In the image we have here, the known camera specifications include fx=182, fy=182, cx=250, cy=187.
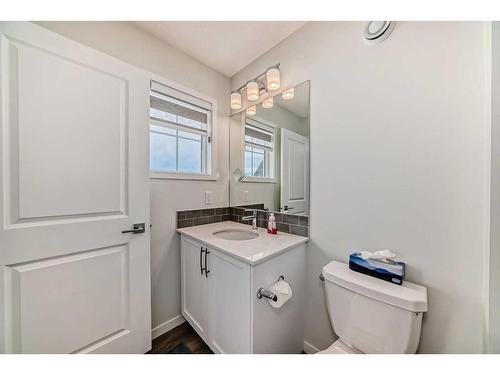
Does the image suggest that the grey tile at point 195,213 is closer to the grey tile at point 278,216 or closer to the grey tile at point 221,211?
the grey tile at point 221,211

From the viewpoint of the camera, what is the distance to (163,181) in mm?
1425

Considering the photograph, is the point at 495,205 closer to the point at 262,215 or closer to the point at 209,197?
the point at 262,215

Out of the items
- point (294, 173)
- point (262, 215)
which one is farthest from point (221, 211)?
point (294, 173)

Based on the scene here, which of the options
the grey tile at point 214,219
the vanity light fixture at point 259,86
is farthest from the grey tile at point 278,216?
the vanity light fixture at point 259,86

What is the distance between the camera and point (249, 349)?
0.92 metres

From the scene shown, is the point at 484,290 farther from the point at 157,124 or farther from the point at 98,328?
the point at 157,124

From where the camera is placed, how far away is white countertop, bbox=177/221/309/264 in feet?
3.15

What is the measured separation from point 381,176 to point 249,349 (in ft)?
3.66

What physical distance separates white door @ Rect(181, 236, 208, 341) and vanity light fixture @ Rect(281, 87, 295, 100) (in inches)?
48.4

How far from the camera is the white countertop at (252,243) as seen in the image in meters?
0.96

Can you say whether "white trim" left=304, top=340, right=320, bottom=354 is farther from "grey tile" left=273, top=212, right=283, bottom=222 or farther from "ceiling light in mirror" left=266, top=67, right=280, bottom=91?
"ceiling light in mirror" left=266, top=67, right=280, bottom=91

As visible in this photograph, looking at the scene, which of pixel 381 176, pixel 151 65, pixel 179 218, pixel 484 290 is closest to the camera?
pixel 484 290

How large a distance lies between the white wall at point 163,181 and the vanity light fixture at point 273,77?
1.93ft

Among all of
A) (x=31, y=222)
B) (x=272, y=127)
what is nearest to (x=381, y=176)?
(x=272, y=127)
